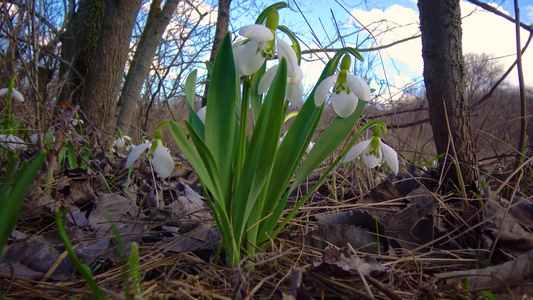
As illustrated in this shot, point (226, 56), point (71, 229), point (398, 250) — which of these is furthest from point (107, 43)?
point (398, 250)

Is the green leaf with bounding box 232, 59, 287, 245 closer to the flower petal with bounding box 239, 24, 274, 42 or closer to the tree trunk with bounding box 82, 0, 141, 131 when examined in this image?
the flower petal with bounding box 239, 24, 274, 42

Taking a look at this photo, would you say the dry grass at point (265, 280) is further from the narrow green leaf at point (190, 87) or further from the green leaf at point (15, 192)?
the narrow green leaf at point (190, 87)

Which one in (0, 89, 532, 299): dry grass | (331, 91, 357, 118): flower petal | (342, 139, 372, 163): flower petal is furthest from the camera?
(342, 139, 372, 163): flower petal

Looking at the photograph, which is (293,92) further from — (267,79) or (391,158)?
(391,158)

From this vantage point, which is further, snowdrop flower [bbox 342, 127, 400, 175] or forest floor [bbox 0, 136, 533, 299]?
snowdrop flower [bbox 342, 127, 400, 175]

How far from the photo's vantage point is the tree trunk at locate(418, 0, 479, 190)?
56.1 inches

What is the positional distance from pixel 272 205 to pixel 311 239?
0.16 meters

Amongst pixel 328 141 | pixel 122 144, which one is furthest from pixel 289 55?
pixel 122 144

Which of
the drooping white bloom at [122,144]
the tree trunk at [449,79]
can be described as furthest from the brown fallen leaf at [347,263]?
the drooping white bloom at [122,144]

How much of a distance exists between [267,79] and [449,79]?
897mm

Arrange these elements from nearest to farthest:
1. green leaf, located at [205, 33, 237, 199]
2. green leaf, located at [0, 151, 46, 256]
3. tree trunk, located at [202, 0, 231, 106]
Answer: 1. green leaf, located at [0, 151, 46, 256]
2. green leaf, located at [205, 33, 237, 199]
3. tree trunk, located at [202, 0, 231, 106]

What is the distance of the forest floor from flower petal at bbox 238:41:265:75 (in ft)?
1.52

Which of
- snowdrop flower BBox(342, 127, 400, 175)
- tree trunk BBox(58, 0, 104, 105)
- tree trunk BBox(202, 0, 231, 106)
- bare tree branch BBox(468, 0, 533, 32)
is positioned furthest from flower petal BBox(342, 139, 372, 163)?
tree trunk BBox(58, 0, 104, 105)

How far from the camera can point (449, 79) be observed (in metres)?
1.43
